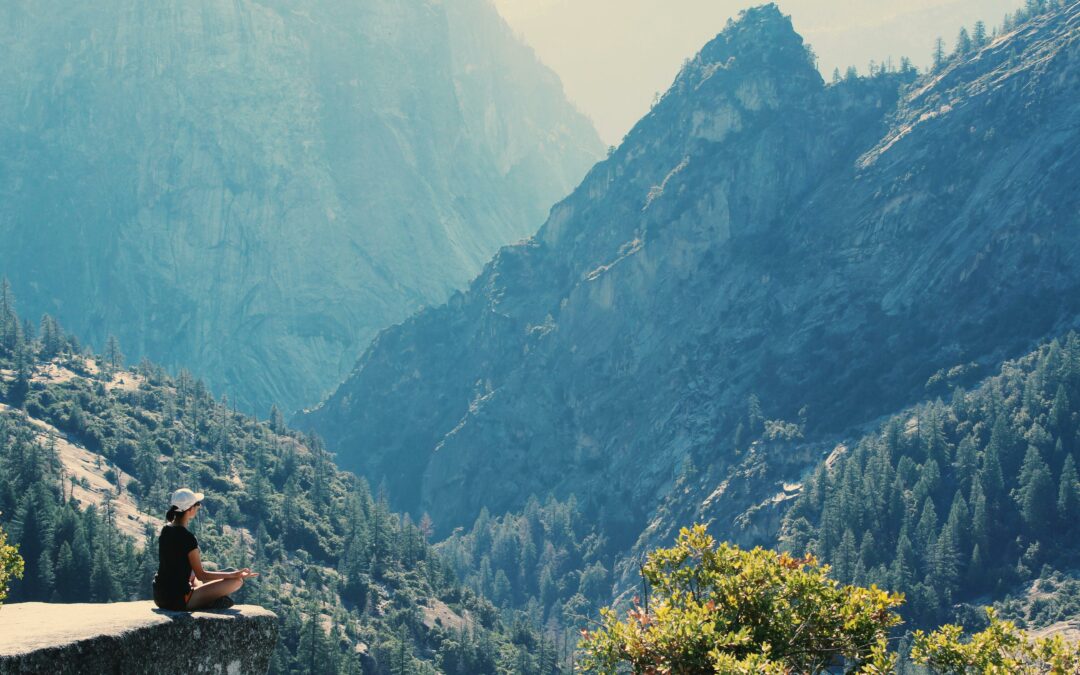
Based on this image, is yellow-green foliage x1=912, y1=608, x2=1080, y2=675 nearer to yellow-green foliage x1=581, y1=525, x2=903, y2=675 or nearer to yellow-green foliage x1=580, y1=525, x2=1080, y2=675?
yellow-green foliage x1=580, y1=525, x2=1080, y2=675

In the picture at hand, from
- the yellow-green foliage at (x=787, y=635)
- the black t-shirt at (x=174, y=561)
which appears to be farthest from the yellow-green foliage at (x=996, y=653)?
the black t-shirt at (x=174, y=561)

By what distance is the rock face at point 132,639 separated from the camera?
15.1m

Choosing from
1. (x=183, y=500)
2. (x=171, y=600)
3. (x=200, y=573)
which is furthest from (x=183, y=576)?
(x=183, y=500)

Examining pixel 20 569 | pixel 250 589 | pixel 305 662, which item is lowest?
pixel 20 569

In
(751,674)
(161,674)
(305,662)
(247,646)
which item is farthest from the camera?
(305,662)

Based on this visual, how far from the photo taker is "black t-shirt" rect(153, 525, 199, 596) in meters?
18.2

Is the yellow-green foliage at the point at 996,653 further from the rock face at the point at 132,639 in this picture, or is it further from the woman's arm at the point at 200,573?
the woman's arm at the point at 200,573

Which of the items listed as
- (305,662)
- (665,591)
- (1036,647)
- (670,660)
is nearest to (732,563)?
(665,591)

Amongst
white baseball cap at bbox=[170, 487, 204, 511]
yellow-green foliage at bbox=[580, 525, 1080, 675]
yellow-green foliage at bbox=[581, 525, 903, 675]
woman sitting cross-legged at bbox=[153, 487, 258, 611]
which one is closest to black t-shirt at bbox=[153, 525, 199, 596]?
woman sitting cross-legged at bbox=[153, 487, 258, 611]

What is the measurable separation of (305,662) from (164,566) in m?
162

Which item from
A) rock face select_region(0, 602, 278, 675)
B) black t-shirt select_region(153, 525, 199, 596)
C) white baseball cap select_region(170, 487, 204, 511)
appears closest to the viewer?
rock face select_region(0, 602, 278, 675)

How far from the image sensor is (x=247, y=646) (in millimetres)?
18203

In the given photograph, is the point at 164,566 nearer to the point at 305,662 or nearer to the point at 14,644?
the point at 14,644

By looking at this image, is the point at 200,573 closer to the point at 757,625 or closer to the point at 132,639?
the point at 132,639
